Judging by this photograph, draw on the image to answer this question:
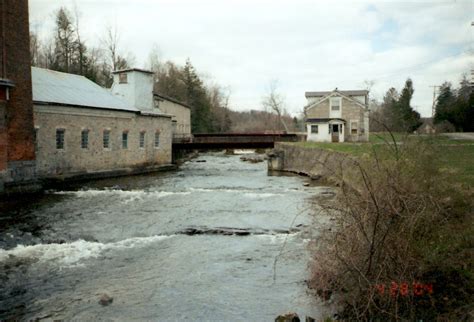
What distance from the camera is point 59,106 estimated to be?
2620 centimetres

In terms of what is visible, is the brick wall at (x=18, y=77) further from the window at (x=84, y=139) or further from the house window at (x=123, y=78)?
the house window at (x=123, y=78)

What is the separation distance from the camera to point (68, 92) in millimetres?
28922

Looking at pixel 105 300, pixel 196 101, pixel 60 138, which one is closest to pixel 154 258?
pixel 105 300

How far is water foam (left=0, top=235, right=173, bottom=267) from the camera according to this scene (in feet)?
34.6

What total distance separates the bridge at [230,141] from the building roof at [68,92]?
8.54 m

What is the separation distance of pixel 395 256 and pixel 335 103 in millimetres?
37615

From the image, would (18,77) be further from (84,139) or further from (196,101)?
(196,101)

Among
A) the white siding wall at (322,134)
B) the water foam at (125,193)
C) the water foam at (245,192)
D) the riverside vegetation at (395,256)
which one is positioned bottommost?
the water foam at (245,192)

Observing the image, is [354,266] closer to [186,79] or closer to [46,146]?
[46,146]

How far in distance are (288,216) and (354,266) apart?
9603 mm

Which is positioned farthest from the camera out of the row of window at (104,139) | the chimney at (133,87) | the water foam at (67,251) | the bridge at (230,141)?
the bridge at (230,141)

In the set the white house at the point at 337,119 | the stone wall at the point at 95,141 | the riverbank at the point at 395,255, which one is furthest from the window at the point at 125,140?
the riverbank at the point at 395,255

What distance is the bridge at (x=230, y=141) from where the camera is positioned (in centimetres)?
4050

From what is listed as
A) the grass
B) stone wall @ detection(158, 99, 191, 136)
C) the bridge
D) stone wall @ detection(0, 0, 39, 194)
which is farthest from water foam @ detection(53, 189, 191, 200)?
stone wall @ detection(158, 99, 191, 136)
